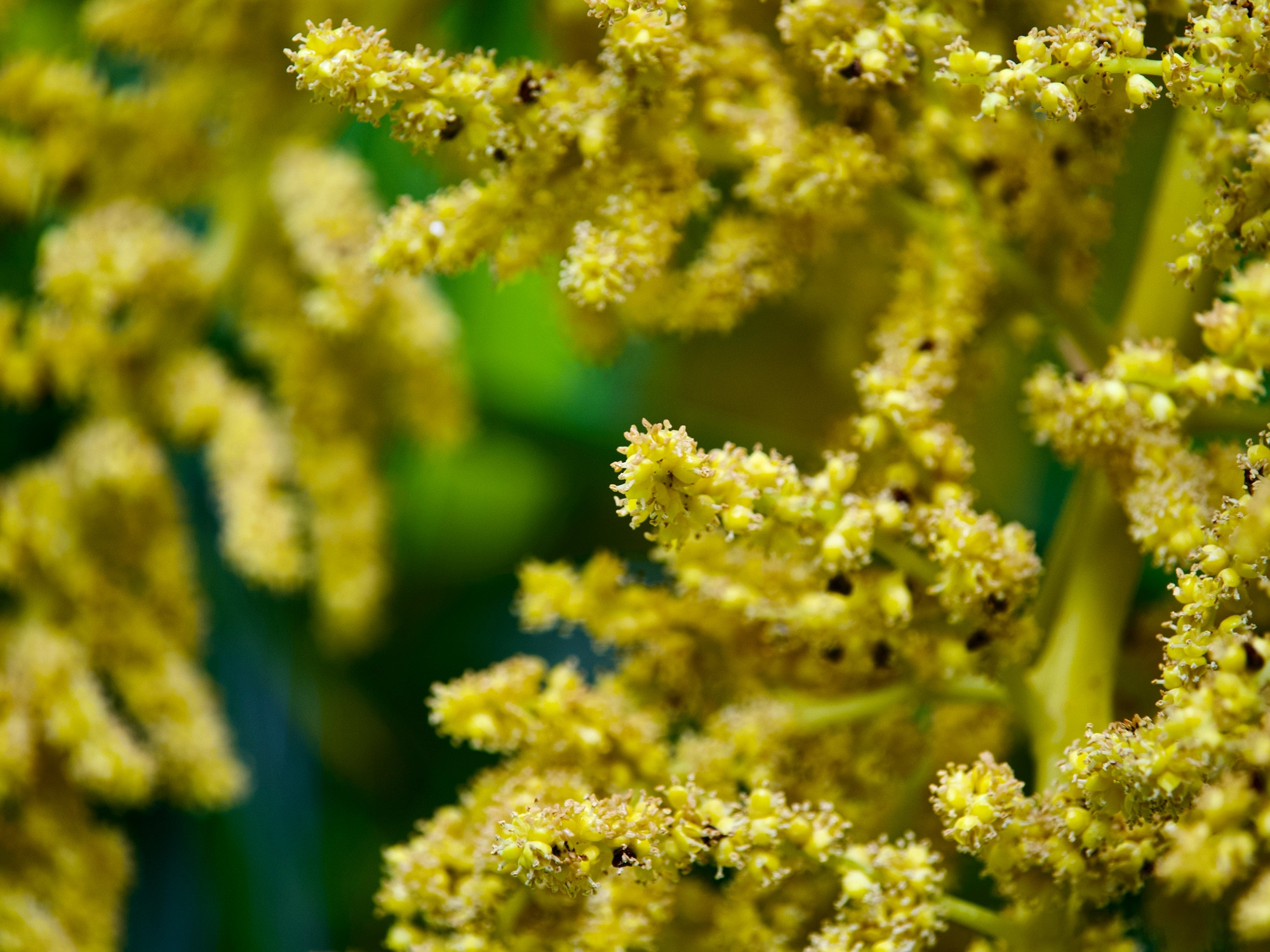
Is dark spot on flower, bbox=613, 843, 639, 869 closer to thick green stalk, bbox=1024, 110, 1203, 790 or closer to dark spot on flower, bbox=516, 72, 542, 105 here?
thick green stalk, bbox=1024, 110, 1203, 790

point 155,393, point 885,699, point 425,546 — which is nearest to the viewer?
point 885,699

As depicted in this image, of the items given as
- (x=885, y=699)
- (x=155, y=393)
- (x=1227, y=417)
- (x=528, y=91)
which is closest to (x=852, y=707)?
(x=885, y=699)

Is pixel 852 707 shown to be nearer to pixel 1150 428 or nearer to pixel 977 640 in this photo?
pixel 977 640

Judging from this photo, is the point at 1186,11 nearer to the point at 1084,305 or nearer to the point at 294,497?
the point at 1084,305

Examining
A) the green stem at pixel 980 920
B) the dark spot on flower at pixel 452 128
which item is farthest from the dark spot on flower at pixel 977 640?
the dark spot on flower at pixel 452 128

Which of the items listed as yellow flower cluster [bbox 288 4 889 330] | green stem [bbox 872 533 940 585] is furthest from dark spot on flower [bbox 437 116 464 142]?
green stem [bbox 872 533 940 585]

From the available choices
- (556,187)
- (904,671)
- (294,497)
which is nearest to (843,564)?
(904,671)

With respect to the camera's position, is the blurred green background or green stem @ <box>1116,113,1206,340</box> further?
the blurred green background
